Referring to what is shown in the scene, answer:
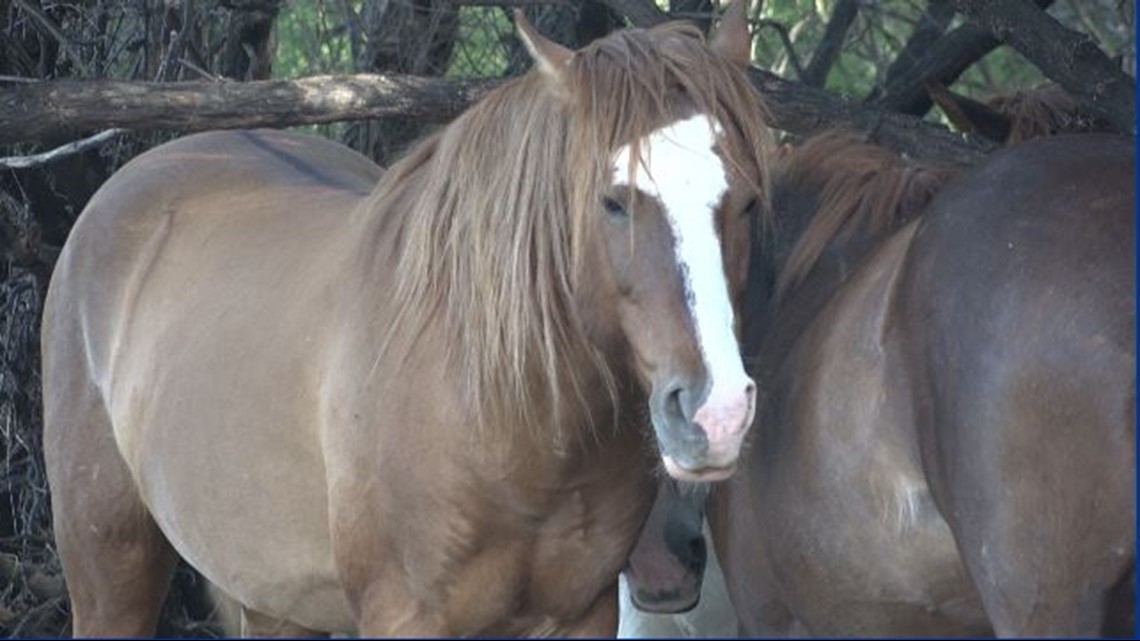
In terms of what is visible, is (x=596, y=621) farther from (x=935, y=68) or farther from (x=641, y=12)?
(x=935, y=68)

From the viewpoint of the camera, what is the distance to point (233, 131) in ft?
16.7

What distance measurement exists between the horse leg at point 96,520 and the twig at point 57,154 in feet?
2.37

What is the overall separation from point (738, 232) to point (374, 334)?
27.3 inches

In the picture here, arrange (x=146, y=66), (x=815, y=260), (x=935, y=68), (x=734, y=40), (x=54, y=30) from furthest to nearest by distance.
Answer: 1. (x=935, y=68)
2. (x=146, y=66)
3. (x=54, y=30)
4. (x=815, y=260)
5. (x=734, y=40)

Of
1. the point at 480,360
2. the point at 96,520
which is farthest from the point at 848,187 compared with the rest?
the point at 96,520

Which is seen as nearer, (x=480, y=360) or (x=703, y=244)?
(x=703, y=244)

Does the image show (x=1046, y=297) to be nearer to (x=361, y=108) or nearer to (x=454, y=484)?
(x=454, y=484)

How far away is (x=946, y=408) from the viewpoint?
3.68 metres

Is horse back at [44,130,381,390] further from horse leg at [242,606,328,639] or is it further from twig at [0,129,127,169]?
horse leg at [242,606,328,639]

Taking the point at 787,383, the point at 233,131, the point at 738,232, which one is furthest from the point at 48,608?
the point at 738,232

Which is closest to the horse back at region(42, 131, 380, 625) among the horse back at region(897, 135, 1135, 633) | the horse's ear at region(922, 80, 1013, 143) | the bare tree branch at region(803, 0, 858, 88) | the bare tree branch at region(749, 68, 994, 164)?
the bare tree branch at region(749, 68, 994, 164)

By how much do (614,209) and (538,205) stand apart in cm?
19

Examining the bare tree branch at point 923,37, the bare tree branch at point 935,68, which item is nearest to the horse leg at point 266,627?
the bare tree branch at point 935,68

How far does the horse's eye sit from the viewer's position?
354 cm
